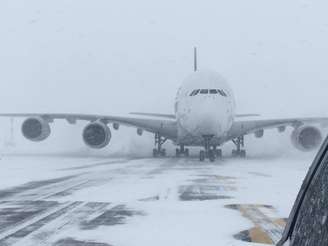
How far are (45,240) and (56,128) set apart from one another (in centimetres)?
6723

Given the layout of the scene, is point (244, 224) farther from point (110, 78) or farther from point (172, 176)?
point (110, 78)

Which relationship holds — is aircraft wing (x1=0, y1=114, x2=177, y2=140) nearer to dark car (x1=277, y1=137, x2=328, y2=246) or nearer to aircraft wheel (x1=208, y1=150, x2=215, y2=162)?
aircraft wheel (x1=208, y1=150, x2=215, y2=162)

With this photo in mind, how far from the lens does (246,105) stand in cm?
8450

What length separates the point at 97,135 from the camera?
2756 centimetres

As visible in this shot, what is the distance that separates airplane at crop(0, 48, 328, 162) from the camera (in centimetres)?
2388

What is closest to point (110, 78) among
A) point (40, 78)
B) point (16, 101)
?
point (40, 78)

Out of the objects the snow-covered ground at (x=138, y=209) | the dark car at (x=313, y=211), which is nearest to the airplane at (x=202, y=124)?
the snow-covered ground at (x=138, y=209)

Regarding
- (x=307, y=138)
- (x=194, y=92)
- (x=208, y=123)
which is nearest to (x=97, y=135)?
(x=194, y=92)

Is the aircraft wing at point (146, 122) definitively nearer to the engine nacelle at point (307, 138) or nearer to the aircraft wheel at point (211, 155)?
the aircraft wheel at point (211, 155)

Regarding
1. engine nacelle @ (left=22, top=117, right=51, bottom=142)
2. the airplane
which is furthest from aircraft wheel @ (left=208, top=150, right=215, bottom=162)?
engine nacelle @ (left=22, top=117, right=51, bottom=142)

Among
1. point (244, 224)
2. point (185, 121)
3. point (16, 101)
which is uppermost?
point (16, 101)

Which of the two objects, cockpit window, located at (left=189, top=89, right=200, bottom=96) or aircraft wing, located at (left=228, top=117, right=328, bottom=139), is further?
aircraft wing, located at (left=228, top=117, right=328, bottom=139)

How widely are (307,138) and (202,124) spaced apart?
6.35 m

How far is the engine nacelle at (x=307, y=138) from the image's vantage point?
2700 centimetres
